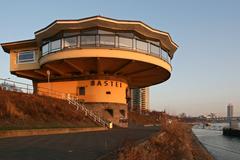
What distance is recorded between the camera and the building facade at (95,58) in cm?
3894

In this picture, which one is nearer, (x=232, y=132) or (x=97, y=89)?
(x=97, y=89)

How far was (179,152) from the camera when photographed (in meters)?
16.0

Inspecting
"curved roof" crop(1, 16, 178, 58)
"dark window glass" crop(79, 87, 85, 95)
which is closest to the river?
"curved roof" crop(1, 16, 178, 58)

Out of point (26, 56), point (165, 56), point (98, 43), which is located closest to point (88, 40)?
point (98, 43)

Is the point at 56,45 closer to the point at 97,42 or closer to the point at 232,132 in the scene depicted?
the point at 97,42

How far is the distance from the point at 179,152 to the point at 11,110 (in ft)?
38.9

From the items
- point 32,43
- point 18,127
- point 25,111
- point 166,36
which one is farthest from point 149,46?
point 18,127

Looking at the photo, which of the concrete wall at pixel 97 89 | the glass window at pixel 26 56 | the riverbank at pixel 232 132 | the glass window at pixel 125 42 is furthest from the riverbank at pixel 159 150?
the riverbank at pixel 232 132

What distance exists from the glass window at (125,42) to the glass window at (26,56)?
49.6 ft

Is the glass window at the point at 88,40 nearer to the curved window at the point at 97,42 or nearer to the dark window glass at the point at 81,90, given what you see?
the curved window at the point at 97,42

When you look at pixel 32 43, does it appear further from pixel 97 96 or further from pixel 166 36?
pixel 166 36

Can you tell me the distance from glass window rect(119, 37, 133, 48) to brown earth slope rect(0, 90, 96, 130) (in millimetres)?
10833

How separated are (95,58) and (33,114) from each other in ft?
51.8

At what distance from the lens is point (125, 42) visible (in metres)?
40.1
